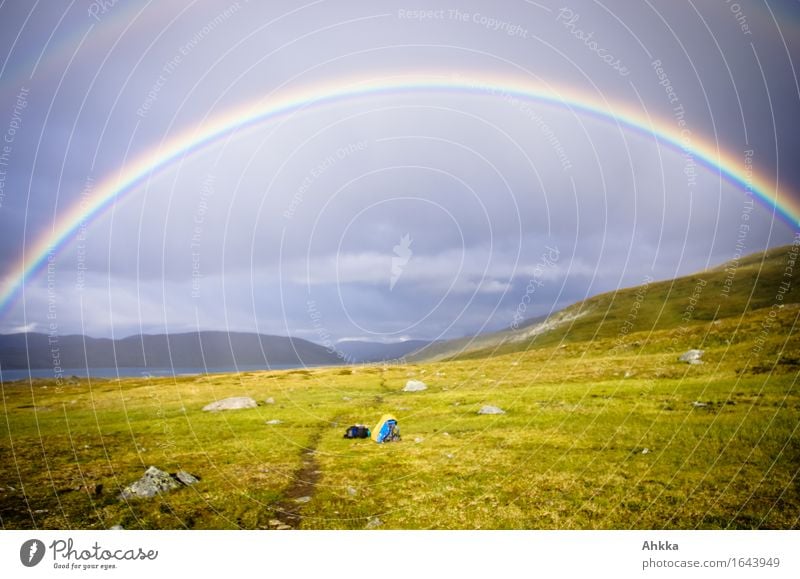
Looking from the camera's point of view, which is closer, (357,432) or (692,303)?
(357,432)

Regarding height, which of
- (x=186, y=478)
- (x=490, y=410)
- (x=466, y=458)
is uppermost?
(x=490, y=410)

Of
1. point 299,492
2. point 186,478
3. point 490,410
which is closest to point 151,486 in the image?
point 186,478

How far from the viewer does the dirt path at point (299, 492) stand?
17.7 metres

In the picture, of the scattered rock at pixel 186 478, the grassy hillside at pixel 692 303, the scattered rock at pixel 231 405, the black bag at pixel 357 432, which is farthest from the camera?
the grassy hillside at pixel 692 303

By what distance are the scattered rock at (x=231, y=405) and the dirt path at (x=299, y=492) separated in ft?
76.4

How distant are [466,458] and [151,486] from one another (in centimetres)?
1661

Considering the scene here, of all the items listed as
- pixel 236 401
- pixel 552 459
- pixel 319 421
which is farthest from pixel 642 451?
pixel 236 401

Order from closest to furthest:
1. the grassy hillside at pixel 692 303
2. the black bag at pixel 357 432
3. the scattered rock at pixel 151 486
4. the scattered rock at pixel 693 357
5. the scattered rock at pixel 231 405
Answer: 1. the scattered rock at pixel 151 486
2. the black bag at pixel 357 432
3. the scattered rock at pixel 231 405
4. the scattered rock at pixel 693 357
5. the grassy hillside at pixel 692 303

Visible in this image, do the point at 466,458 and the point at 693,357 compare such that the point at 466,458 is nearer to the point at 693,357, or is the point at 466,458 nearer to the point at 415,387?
the point at 415,387

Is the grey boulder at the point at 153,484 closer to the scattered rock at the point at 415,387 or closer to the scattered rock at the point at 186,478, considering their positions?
the scattered rock at the point at 186,478

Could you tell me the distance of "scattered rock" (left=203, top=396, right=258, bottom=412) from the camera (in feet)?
153

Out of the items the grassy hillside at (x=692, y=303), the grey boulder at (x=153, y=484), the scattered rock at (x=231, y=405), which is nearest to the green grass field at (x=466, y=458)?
the grey boulder at (x=153, y=484)

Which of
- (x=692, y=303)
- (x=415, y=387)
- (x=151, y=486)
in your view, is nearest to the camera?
(x=151, y=486)

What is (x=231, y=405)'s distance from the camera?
47219 millimetres
